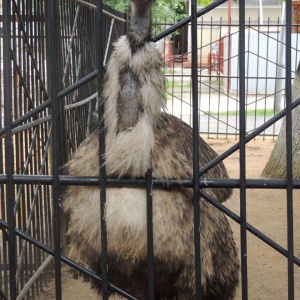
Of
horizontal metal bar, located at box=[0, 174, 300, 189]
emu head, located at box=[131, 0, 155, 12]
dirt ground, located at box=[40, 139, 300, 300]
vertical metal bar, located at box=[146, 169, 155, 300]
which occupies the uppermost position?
emu head, located at box=[131, 0, 155, 12]

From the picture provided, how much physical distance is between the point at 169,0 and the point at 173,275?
11159mm

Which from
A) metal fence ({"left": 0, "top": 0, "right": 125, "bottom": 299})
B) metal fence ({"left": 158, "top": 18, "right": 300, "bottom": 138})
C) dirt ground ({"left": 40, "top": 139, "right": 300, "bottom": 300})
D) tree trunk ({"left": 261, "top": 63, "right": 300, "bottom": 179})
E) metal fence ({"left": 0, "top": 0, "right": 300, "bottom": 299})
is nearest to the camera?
metal fence ({"left": 0, "top": 0, "right": 300, "bottom": 299})

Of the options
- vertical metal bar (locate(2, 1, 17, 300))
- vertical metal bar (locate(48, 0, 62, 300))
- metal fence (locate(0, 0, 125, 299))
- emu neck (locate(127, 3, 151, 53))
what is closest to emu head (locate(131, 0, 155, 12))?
emu neck (locate(127, 3, 151, 53))

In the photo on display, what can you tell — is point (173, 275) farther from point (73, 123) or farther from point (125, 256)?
point (73, 123)

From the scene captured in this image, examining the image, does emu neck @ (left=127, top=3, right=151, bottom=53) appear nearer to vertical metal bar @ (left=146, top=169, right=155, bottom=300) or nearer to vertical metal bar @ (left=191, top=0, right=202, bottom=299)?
vertical metal bar @ (left=191, top=0, right=202, bottom=299)

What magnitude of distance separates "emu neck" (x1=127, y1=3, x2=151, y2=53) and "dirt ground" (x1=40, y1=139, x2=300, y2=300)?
9.66 feet

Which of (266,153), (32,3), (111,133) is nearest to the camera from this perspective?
(111,133)

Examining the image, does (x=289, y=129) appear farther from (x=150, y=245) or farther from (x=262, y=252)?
(x=262, y=252)

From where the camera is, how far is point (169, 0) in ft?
45.2

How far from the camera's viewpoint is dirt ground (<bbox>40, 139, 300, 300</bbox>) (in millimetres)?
5348

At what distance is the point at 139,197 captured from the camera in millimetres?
2910

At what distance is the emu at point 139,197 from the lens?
2777 millimetres

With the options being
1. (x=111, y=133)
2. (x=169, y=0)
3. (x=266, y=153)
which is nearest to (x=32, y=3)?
(x=111, y=133)

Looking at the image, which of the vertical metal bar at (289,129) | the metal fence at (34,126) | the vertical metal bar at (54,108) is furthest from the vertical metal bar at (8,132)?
the metal fence at (34,126)
